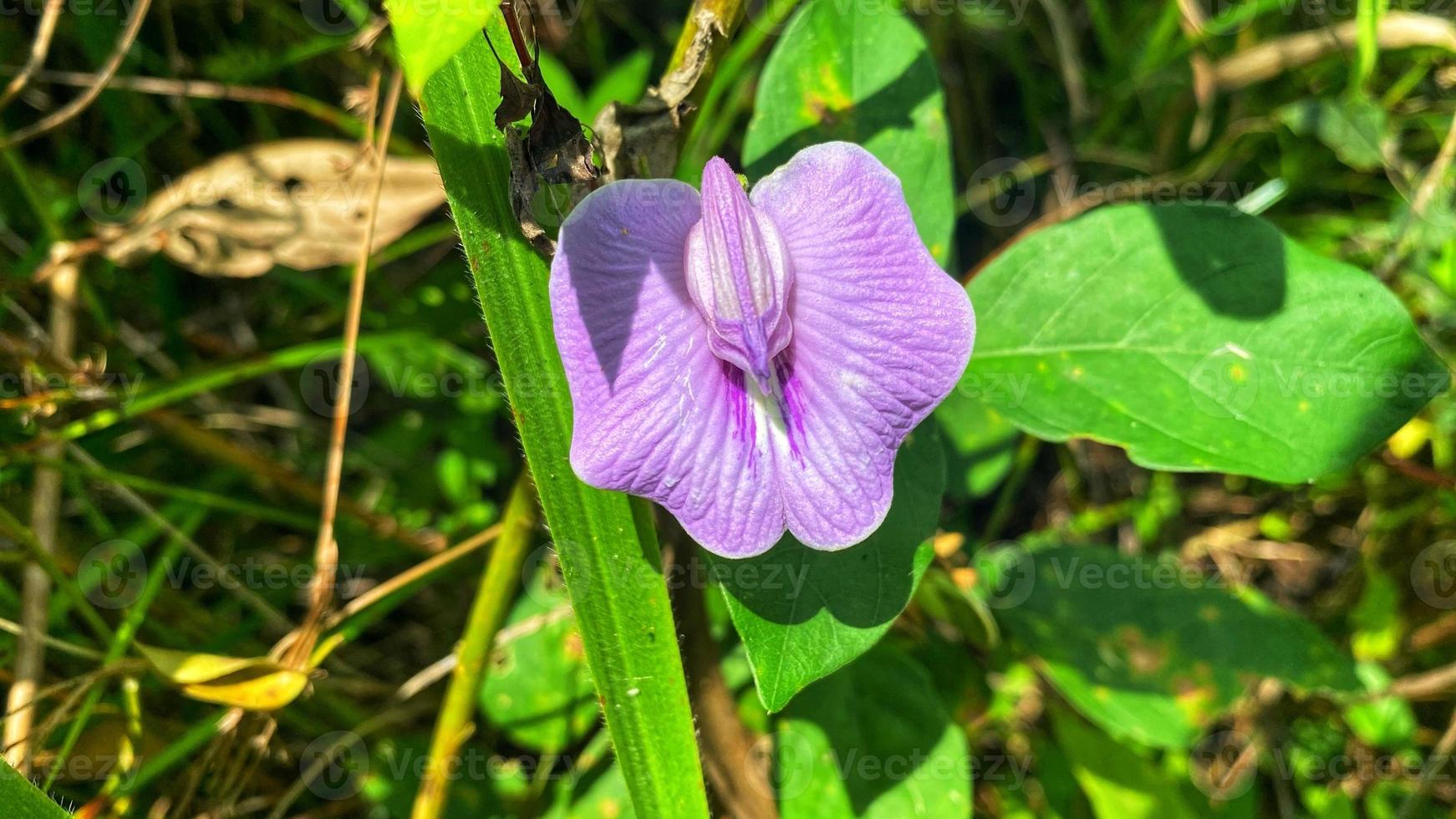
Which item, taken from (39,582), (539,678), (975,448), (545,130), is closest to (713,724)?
(539,678)

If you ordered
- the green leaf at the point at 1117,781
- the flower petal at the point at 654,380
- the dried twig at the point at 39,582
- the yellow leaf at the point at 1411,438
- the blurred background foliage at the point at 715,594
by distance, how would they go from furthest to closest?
1. the yellow leaf at the point at 1411,438
2. the green leaf at the point at 1117,781
3. the blurred background foliage at the point at 715,594
4. the dried twig at the point at 39,582
5. the flower petal at the point at 654,380

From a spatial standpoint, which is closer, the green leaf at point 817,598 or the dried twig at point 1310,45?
the green leaf at point 817,598

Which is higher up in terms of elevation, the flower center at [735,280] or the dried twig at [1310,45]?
the flower center at [735,280]

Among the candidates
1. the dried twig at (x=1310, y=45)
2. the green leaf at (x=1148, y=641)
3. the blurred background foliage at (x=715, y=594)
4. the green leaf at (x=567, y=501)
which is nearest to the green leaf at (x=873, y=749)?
the blurred background foliage at (x=715, y=594)

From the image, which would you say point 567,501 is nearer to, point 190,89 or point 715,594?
point 715,594

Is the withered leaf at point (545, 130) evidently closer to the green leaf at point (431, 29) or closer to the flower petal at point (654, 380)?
the flower petal at point (654, 380)

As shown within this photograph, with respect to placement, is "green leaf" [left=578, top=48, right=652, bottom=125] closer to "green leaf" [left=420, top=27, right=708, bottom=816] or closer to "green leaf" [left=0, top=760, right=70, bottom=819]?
"green leaf" [left=420, top=27, right=708, bottom=816]

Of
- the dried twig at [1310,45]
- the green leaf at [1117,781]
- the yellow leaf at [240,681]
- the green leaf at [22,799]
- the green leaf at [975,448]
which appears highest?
the green leaf at [22,799]
